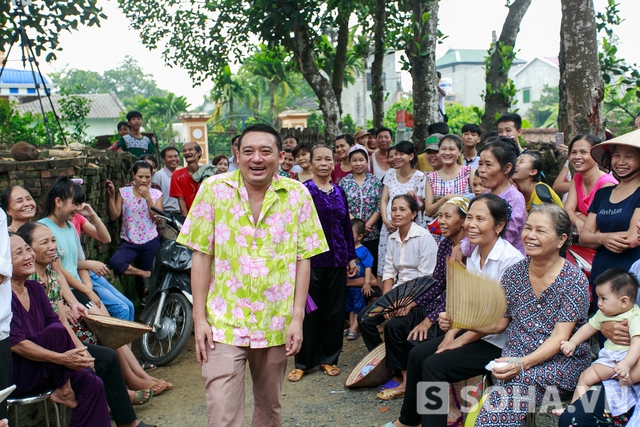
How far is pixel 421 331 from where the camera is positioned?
4500 mm

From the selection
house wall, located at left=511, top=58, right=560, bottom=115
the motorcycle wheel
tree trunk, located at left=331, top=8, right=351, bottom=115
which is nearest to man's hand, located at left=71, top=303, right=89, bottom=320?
the motorcycle wheel

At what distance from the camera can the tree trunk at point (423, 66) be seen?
9.04m

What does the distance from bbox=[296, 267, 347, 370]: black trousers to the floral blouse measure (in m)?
1.10

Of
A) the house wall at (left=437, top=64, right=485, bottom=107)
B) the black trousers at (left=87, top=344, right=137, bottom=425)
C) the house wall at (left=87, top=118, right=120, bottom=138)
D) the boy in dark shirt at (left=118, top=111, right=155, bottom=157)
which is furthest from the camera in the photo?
the house wall at (left=437, top=64, right=485, bottom=107)

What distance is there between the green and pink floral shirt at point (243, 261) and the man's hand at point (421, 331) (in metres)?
1.52

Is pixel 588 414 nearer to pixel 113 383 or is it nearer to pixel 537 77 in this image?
pixel 113 383

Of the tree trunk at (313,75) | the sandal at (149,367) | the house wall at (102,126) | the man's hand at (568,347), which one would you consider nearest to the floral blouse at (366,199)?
the sandal at (149,367)

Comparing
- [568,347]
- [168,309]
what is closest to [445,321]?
[568,347]

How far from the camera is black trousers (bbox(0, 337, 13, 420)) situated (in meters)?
3.27

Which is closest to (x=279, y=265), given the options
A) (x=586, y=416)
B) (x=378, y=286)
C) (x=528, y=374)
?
(x=528, y=374)

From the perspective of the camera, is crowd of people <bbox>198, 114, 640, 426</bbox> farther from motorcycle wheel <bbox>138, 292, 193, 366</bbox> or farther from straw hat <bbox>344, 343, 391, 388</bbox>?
motorcycle wheel <bbox>138, 292, 193, 366</bbox>

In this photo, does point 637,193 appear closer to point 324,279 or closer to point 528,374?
point 528,374

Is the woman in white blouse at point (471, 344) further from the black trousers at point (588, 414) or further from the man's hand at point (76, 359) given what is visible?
the man's hand at point (76, 359)

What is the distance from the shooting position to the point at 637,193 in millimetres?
4004
